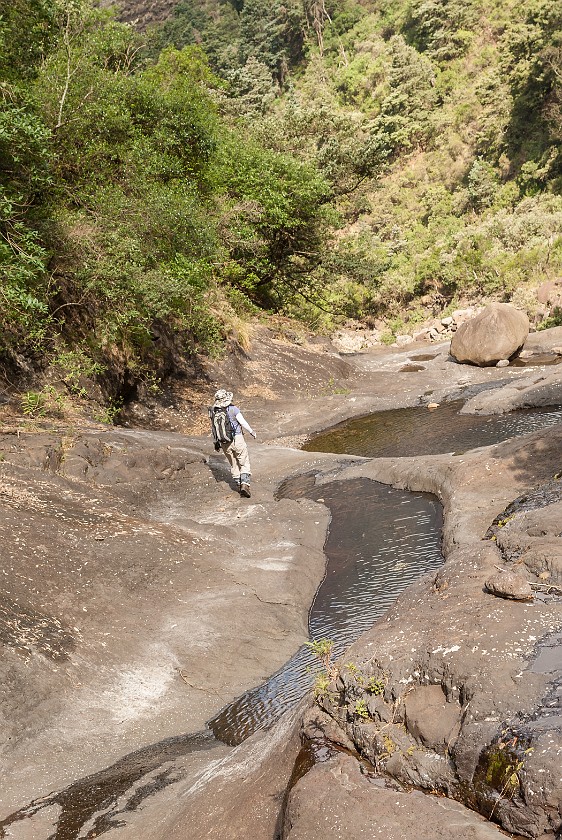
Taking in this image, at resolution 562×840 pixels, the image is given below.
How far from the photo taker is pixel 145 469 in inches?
506

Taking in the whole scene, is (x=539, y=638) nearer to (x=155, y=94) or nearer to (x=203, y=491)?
(x=203, y=491)

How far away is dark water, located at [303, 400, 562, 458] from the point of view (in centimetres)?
1462

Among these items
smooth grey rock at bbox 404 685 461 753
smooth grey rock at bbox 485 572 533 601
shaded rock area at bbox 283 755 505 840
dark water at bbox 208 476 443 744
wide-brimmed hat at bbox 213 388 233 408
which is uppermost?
wide-brimmed hat at bbox 213 388 233 408

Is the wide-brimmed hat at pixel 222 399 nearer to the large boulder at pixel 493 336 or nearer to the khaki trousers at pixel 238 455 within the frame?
the khaki trousers at pixel 238 455

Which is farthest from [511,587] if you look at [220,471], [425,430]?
[425,430]

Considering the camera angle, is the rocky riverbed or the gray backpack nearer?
the rocky riverbed

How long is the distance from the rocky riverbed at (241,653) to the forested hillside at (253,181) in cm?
444

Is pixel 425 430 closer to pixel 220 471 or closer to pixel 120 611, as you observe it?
pixel 220 471

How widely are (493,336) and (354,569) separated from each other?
1422 centimetres

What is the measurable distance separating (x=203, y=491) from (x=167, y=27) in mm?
76570

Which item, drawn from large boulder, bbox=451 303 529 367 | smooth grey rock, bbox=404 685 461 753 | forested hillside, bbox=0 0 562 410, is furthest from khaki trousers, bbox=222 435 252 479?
large boulder, bbox=451 303 529 367

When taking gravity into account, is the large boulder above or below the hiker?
below

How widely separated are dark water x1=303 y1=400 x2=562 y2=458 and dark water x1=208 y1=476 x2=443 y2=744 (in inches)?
119

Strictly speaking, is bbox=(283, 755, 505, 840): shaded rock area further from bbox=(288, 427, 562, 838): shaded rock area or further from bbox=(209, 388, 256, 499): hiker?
bbox=(209, 388, 256, 499): hiker
